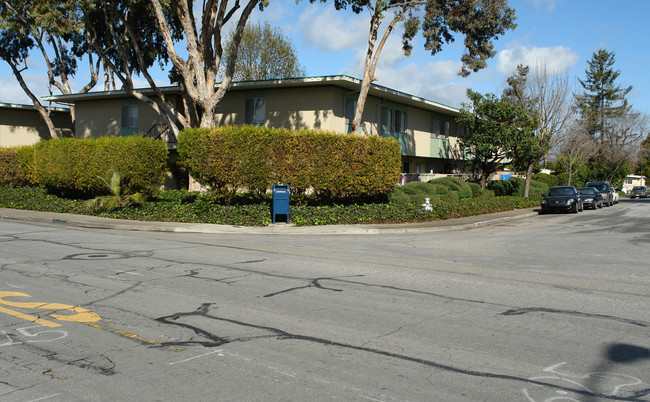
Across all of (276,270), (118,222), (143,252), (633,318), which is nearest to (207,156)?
(118,222)

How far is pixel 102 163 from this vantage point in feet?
70.9

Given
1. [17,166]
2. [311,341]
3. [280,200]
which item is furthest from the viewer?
[17,166]

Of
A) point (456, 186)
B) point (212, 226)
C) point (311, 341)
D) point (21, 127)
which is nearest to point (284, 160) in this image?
point (212, 226)

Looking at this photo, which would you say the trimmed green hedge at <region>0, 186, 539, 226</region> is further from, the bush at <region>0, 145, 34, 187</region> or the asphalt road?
the asphalt road

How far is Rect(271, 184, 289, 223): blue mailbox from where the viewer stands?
1903cm

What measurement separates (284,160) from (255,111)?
371 inches

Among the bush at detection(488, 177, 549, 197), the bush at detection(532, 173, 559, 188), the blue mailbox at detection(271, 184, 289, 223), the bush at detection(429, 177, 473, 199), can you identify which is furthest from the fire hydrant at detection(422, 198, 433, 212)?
the bush at detection(532, 173, 559, 188)

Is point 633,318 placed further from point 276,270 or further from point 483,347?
point 276,270

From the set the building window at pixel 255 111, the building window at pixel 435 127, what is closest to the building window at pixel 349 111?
the building window at pixel 255 111

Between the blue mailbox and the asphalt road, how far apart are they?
6.28 metres

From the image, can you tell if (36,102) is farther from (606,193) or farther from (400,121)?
(606,193)

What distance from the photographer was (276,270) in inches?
407

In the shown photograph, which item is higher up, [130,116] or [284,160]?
[130,116]

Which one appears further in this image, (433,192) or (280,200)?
(433,192)
